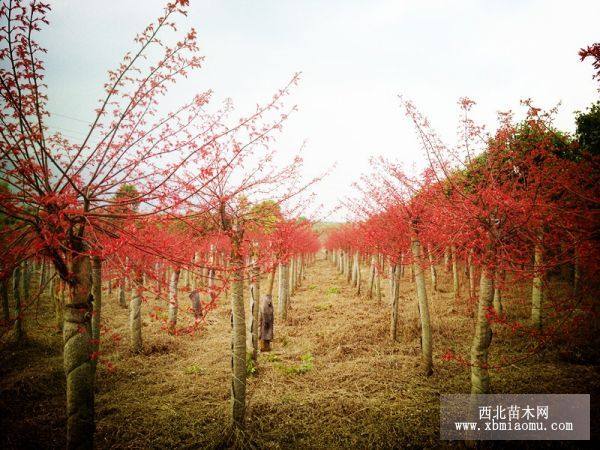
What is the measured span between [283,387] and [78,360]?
4779 millimetres

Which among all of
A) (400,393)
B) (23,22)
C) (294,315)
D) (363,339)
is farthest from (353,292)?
(23,22)

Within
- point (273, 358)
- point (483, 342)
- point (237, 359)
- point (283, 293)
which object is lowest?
point (273, 358)

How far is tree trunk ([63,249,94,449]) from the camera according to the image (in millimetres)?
3760

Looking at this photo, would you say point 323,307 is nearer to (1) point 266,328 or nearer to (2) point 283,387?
(1) point 266,328

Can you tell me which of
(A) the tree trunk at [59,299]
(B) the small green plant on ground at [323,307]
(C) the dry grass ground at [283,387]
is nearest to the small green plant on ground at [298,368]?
(C) the dry grass ground at [283,387]

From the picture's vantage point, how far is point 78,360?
3775mm

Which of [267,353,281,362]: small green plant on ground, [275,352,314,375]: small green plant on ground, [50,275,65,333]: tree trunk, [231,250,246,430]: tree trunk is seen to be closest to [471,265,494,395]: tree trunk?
[231,250,246,430]: tree trunk

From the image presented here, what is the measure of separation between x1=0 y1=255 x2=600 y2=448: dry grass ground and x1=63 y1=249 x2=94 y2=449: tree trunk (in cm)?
81

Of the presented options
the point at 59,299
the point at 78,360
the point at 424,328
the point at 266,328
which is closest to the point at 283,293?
the point at 266,328

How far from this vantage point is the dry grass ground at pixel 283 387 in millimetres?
5273

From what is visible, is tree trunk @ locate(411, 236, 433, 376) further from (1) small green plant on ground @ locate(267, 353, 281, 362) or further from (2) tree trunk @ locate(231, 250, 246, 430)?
(2) tree trunk @ locate(231, 250, 246, 430)

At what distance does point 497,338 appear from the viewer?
9.42 meters

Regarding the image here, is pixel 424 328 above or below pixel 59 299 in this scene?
below

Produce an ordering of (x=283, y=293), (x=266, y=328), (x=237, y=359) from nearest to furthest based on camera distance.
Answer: (x=237, y=359) → (x=266, y=328) → (x=283, y=293)
